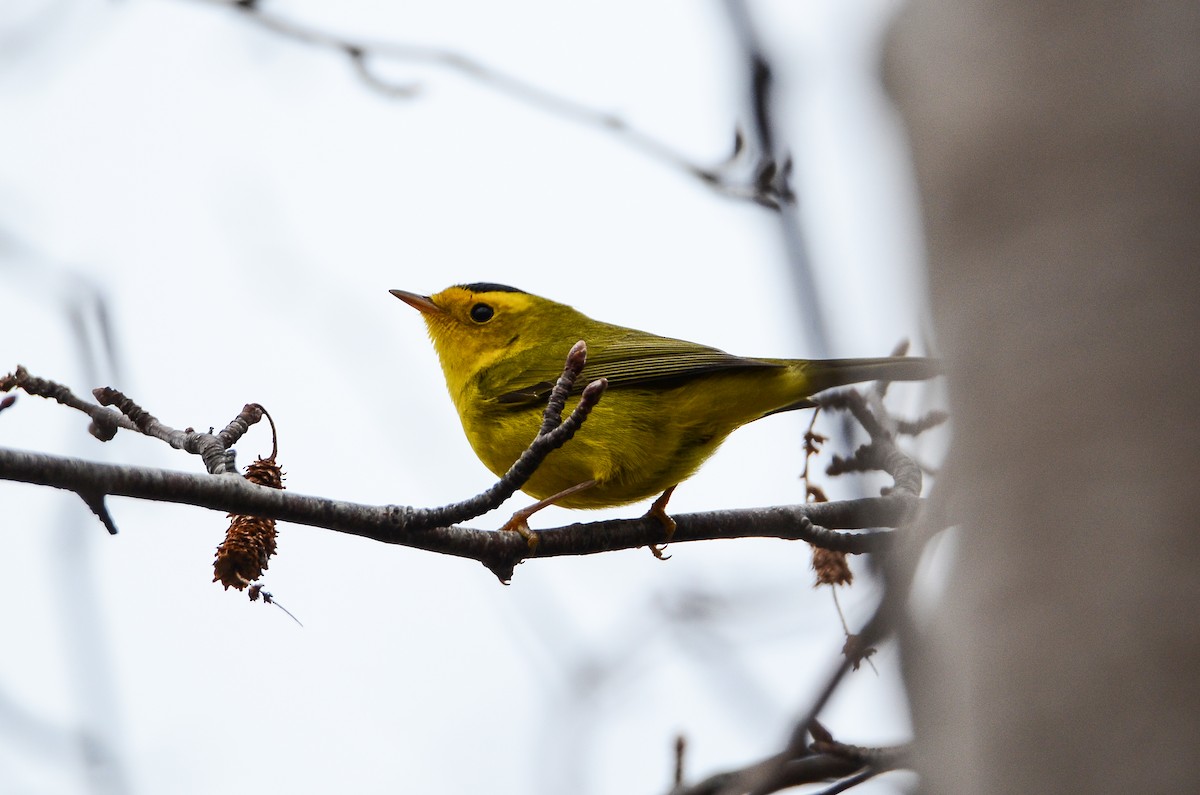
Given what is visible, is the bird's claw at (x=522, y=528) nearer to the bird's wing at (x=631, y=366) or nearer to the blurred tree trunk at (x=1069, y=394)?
the bird's wing at (x=631, y=366)

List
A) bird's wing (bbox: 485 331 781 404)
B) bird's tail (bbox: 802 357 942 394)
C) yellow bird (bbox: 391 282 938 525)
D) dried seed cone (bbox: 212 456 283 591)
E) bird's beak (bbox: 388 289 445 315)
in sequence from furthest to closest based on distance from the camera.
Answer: bird's beak (bbox: 388 289 445 315)
bird's wing (bbox: 485 331 781 404)
yellow bird (bbox: 391 282 938 525)
bird's tail (bbox: 802 357 942 394)
dried seed cone (bbox: 212 456 283 591)

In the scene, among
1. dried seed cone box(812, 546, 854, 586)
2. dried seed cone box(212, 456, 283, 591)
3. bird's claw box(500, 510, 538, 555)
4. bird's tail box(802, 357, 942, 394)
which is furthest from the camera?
bird's tail box(802, 357, 942, 394)

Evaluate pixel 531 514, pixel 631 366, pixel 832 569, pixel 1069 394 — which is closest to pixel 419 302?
pixel 631 366

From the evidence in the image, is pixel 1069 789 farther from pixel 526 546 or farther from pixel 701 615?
pixel 701 615

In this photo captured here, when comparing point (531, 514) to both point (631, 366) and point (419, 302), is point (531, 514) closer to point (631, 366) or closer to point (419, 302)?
point (631, 366)

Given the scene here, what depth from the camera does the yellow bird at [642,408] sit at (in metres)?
4.75

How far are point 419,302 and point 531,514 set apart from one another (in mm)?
2641

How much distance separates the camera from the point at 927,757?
1.14 meters

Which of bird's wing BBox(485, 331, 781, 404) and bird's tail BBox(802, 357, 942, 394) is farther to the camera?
bird's wing BBox(485, 331, 781, 404)

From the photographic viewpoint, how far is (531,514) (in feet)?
14.2

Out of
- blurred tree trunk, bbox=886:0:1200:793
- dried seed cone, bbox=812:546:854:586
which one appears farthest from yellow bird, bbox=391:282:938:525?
blurred tree trunk, bbox=886:0:1200:793

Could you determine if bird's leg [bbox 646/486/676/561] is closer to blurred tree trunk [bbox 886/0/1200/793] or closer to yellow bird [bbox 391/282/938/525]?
yellow bird [bbox 391/282/938/525]

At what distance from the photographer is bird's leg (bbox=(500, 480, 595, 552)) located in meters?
3.97

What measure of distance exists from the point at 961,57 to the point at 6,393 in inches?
118
